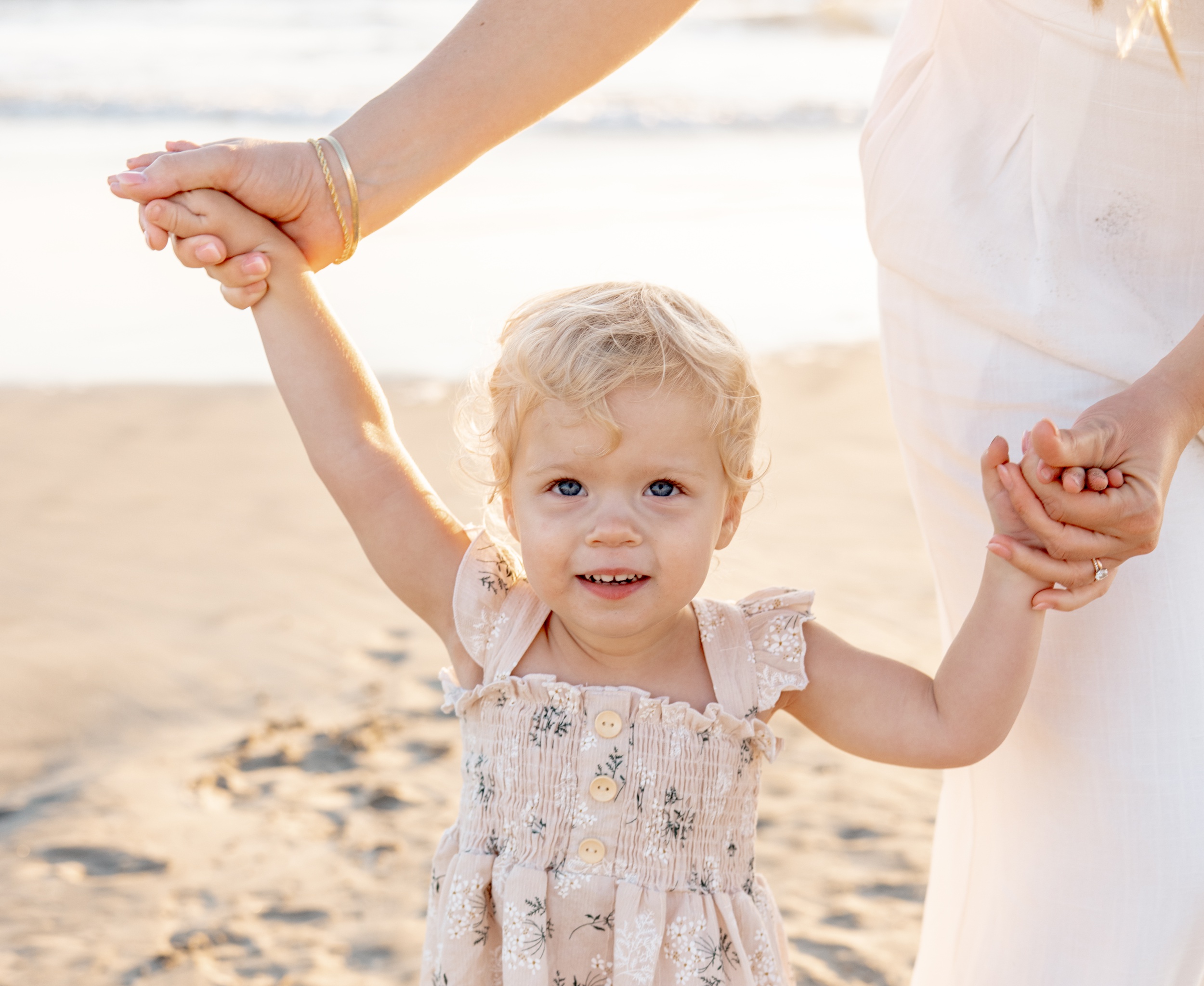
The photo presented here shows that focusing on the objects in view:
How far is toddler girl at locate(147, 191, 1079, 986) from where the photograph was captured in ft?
5.75

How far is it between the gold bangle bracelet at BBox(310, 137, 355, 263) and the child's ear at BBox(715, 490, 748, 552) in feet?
2.20

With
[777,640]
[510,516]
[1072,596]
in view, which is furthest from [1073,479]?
[510,516]

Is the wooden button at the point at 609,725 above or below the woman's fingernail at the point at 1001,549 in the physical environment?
below

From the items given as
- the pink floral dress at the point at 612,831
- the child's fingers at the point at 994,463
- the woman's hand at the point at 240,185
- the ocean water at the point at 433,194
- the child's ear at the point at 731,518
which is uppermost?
the ocean water at the point at 433,194

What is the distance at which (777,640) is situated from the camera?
187 cm

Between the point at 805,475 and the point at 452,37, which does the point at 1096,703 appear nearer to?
the point at 452,37

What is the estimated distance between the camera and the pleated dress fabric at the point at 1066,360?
170 cm

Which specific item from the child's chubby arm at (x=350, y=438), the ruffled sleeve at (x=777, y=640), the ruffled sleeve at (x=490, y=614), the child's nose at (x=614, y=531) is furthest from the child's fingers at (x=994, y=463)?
the child's chubby arm at (x=350, y=438)

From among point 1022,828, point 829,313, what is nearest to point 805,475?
point 829,313

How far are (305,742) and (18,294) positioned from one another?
461 centimetres

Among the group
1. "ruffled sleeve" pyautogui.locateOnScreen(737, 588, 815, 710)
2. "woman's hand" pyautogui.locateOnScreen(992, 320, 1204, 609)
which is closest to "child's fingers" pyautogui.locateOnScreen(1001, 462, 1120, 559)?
"woman's hand" pyautogui.locateOnScreen(992, 320, 1204, 609)

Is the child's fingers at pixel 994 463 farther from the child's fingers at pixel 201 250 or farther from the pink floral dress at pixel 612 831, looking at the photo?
the child's fingers at pixel 201 250

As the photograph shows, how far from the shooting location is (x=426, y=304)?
23.8 feet

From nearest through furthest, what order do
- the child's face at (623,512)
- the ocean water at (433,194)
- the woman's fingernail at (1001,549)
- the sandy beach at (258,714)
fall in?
the woman's fingernail at (1001,549) → the child's face at (623,512) → the sandy beach at (258,714) → the ocean water at (433,194)
